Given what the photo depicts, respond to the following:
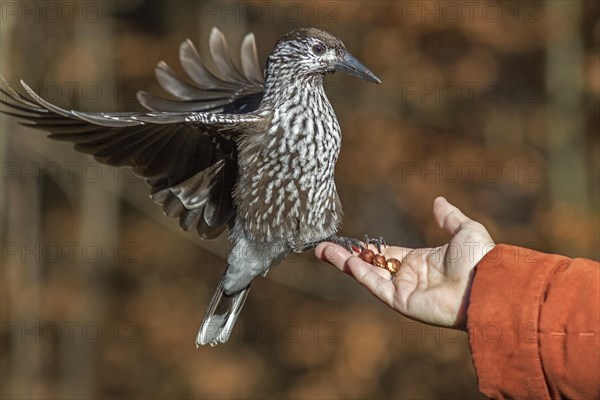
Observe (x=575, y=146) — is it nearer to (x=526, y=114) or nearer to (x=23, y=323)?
(x=526, y=114)

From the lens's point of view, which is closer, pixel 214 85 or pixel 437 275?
pixel 437 275

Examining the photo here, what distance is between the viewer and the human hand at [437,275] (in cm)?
326

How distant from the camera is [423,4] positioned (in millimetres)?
8945

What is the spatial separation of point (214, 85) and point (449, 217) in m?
1.98

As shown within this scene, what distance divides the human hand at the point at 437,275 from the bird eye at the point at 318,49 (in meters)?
1.03

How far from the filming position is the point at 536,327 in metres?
2.64

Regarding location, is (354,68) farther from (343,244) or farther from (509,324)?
(509,324)

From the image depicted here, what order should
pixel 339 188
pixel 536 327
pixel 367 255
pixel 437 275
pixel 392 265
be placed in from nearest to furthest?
1. pixel 536 327
2. pixel 437 275
3. pixel 392 265
4. pixel 367 255
5. pixel 339 188

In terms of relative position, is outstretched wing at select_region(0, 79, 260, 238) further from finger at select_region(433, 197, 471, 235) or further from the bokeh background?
the bokeh background

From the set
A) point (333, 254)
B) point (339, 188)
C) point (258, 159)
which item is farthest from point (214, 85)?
point (339, 188)

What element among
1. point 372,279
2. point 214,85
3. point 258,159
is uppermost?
point 214,85

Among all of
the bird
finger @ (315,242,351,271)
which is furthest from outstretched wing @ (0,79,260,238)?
finger @ (315,242,351,271)

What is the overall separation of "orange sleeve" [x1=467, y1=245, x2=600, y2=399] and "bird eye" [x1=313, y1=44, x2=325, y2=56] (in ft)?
5.66

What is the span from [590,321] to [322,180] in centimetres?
183
